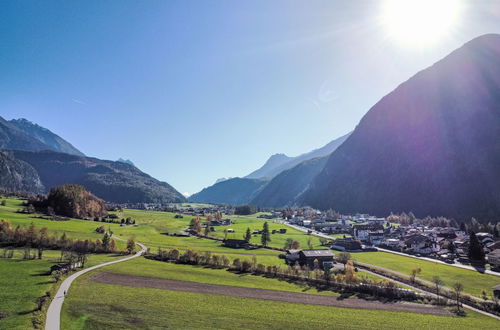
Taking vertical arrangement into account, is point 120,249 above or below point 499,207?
below

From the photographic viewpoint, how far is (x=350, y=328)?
1570 inches

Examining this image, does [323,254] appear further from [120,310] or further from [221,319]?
[120,310]

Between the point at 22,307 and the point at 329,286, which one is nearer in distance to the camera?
the point at 22,307

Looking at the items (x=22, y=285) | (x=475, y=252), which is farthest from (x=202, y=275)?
(x=475, y=252)

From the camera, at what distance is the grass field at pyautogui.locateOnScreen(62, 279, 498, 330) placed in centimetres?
3775

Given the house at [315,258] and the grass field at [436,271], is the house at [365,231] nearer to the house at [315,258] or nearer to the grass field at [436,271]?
the grass field at [436,271]

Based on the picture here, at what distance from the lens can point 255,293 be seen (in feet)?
179

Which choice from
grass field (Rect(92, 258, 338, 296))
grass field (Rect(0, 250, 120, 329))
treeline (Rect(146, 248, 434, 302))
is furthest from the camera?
grass field (Rect(92, 258, 338, 296))

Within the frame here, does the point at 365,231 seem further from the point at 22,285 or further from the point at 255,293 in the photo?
the point at 22,285

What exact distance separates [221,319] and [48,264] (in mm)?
46892

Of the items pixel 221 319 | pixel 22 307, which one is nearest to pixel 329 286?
pixel 221 319

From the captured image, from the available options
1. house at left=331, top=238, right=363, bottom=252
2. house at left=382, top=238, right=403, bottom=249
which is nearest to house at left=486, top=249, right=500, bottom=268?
house at left=382, top=238, right=403, bottom=249

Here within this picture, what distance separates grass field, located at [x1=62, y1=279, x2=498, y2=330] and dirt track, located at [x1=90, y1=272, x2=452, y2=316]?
2.63 meters

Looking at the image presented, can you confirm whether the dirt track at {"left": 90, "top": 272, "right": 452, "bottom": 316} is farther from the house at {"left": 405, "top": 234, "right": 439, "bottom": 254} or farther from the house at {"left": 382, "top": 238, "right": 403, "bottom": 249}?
the house at {"left": 382, "top": 238, "right": 403, "bottom": 249}
